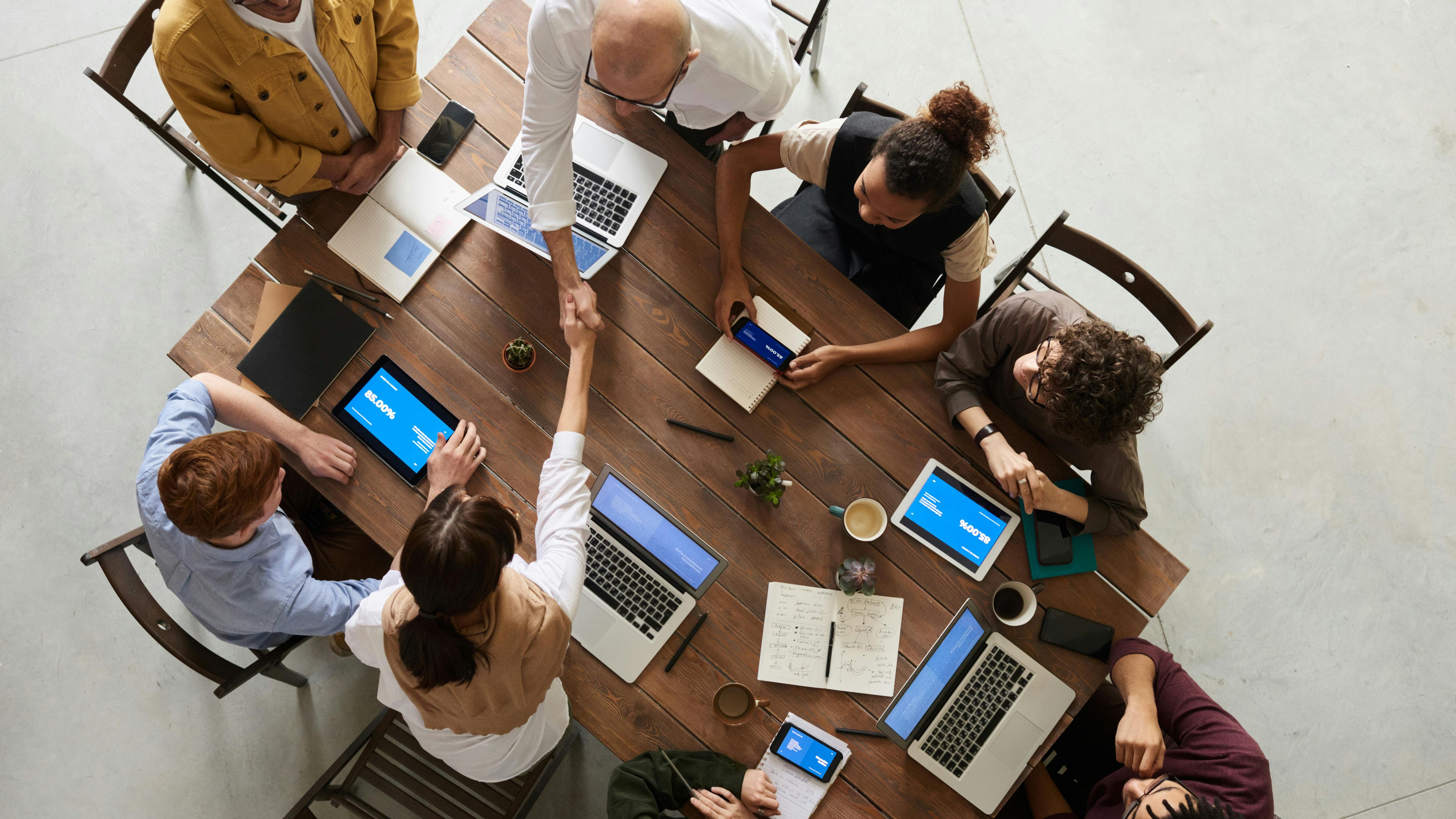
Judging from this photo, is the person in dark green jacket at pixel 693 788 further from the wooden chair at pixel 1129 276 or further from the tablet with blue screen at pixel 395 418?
the wooden chair at pixel 1129 276

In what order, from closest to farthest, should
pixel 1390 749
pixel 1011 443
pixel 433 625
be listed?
pixel 433 625 < pixel 1011 443 < pixel 1390 749

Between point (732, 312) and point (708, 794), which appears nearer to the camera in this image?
point (708, 794)

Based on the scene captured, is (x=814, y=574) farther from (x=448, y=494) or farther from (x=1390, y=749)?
(x=1390, y=749)

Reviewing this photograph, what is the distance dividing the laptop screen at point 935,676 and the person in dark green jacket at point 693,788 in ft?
1.13

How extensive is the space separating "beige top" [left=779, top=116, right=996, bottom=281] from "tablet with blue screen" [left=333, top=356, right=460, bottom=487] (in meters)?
1.11

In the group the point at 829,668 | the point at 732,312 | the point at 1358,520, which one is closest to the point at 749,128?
the point at 732,312

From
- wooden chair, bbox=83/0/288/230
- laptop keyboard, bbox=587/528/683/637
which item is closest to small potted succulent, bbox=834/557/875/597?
laptop keyboard, bbox=587/528/683/637

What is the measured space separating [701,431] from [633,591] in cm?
42

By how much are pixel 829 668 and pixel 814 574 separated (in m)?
0.22

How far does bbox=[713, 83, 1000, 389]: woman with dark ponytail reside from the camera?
5.54 feet

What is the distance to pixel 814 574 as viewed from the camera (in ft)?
6.21

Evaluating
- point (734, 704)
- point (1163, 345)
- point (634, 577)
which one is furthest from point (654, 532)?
point (1163, 345)

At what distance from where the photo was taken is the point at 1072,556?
6.24 ft

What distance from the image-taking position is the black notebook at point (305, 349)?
1892 mm
